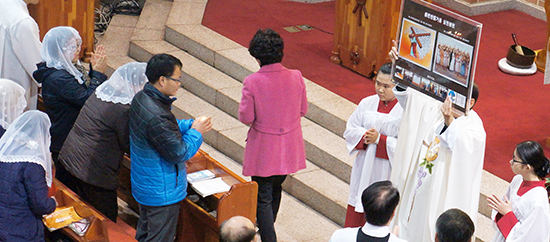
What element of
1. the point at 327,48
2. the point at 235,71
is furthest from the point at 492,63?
the point at 235,71

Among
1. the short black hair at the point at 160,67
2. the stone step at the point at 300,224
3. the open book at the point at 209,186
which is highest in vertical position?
the short black hair at the point at 160,67

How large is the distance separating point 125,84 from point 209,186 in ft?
2.95

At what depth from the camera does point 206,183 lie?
16.1ft

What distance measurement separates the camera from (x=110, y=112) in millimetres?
4613

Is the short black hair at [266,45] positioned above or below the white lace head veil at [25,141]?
above

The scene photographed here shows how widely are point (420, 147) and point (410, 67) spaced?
61 centimetres

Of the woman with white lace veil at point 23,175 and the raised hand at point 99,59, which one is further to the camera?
the raised hand at point 99,59

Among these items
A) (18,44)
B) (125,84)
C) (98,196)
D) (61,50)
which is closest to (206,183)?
(98,196)

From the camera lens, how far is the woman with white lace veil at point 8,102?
4.45m

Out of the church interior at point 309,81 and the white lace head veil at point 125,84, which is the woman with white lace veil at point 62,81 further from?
the church interior at point 309,81

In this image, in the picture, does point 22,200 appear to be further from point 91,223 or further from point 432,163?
point 432,163

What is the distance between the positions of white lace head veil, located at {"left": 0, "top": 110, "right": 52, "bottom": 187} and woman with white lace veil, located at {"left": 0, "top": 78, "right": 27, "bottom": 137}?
45cm

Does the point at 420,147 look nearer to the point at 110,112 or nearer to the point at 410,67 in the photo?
the point at 410,67

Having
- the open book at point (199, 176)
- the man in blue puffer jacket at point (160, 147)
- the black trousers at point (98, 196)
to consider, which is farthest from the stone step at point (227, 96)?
the black trousers at point (98, 196)
